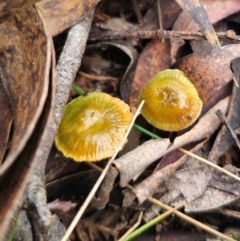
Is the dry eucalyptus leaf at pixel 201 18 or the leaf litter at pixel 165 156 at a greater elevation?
the dry eucalyptus leaf at pixel 201 18

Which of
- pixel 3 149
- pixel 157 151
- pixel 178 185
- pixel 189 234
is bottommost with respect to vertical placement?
pixel 189 234

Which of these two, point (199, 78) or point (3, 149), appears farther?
point (199, 78)

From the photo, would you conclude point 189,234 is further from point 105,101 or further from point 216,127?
point 105,101

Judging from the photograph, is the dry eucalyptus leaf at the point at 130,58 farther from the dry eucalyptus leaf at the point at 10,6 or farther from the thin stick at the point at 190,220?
the dry eucalyptus leaf at the point at 10,6

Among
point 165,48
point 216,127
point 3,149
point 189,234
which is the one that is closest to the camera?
point 3,149

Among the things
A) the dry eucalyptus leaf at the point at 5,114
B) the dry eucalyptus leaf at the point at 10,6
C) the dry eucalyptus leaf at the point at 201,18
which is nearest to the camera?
the dry eucalyptus leaf at the point at 10,6

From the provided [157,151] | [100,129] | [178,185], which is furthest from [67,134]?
[178,185]

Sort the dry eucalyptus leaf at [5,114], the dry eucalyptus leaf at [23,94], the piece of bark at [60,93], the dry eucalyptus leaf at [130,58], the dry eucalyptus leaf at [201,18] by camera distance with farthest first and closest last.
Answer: the dry eucalyptus leaf at [130,58]
the dry eucalyptus leaf at [201,18]
the dry eucalyptus leaf at [5,114]
the piece of bark at [60,93]
the dry eucalyptus leaf at [23,94]

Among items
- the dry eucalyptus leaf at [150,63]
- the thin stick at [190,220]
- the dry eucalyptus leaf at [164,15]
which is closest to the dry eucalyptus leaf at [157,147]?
the thin stick at [190,220]

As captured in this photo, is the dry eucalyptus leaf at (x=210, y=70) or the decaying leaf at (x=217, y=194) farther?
the dry eucalyptus leaf at (x=210, y=70)
